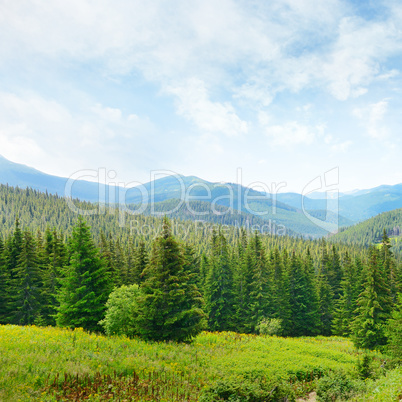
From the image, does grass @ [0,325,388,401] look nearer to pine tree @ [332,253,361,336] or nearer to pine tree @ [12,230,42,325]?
pine tree @ [12,230,42,325]

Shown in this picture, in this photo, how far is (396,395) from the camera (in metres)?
10.5

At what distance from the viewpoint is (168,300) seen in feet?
66.5

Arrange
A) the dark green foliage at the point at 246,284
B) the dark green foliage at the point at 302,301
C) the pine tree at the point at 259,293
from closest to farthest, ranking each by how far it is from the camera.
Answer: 1. the dark green foliage at the point at 246,284
2. the pine tree at the point at 259,293
3. the dark green foliage at the point at 302,301

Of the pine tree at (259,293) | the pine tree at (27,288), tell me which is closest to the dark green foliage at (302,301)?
the pine tree at (259,293)

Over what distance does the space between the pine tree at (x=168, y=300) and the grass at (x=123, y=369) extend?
162 cm

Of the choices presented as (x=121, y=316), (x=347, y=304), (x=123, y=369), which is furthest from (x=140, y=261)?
(x=347, y=304)

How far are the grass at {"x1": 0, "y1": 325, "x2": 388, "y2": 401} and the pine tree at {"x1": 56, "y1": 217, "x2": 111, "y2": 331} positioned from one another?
5.69 metres

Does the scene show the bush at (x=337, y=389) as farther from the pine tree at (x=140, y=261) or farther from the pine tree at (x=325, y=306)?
the pine tree at (x=325, y=306)

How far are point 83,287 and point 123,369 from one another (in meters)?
12.2

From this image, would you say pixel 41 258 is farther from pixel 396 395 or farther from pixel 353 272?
pixel 353 272

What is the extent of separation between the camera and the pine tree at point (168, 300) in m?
19.9

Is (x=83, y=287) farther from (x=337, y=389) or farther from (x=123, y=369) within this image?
(x=337, y=389)

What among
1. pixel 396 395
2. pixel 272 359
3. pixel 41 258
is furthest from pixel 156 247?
pixel 41 258

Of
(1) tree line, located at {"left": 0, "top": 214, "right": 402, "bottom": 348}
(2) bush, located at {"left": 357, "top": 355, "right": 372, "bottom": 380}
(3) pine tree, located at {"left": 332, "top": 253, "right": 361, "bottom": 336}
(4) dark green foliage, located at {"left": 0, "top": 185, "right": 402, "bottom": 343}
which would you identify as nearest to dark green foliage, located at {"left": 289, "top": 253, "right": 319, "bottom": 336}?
(4) dark green foliage, located at {"left": 0, "top": 185, "right": 402, "bottom": 343}
